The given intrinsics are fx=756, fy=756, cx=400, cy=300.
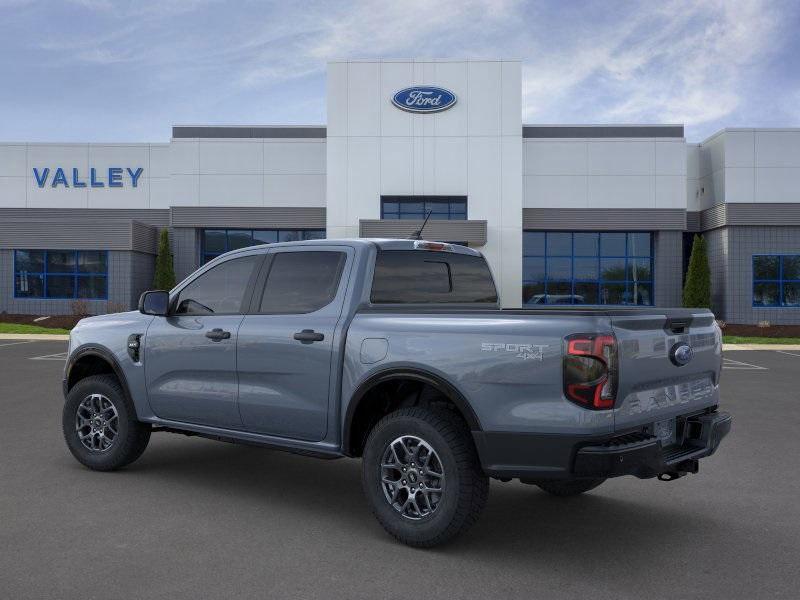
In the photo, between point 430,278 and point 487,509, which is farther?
point 430,278

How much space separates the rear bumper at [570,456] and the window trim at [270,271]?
5.10 feet

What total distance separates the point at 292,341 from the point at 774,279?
3079cm

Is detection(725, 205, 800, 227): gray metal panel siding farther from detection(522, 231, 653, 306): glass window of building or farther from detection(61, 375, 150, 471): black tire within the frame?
detection(61, 375, 150, 471): black tire

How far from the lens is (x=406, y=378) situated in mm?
4652

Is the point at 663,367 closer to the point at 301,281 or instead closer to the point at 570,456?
the point at 570,456

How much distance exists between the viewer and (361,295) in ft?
17.0

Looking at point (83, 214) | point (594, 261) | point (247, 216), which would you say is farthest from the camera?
point (83, 214)

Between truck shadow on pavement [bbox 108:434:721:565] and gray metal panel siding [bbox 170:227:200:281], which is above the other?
gray metal panel siding [bbox 170:227:200:281]

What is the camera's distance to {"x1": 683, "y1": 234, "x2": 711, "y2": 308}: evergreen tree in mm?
30422

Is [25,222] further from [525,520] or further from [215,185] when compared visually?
[525,520]

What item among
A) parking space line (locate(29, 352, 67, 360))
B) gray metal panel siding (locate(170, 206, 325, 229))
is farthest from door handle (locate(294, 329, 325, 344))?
Result: gray metal panel siding (locate(170, 206, 325, 229))

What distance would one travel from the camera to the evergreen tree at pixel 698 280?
30422 mm

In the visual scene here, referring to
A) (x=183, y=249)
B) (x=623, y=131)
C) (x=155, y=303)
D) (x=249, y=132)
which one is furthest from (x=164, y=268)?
(x=155, y=303)

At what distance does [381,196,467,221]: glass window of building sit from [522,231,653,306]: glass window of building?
153 inches
